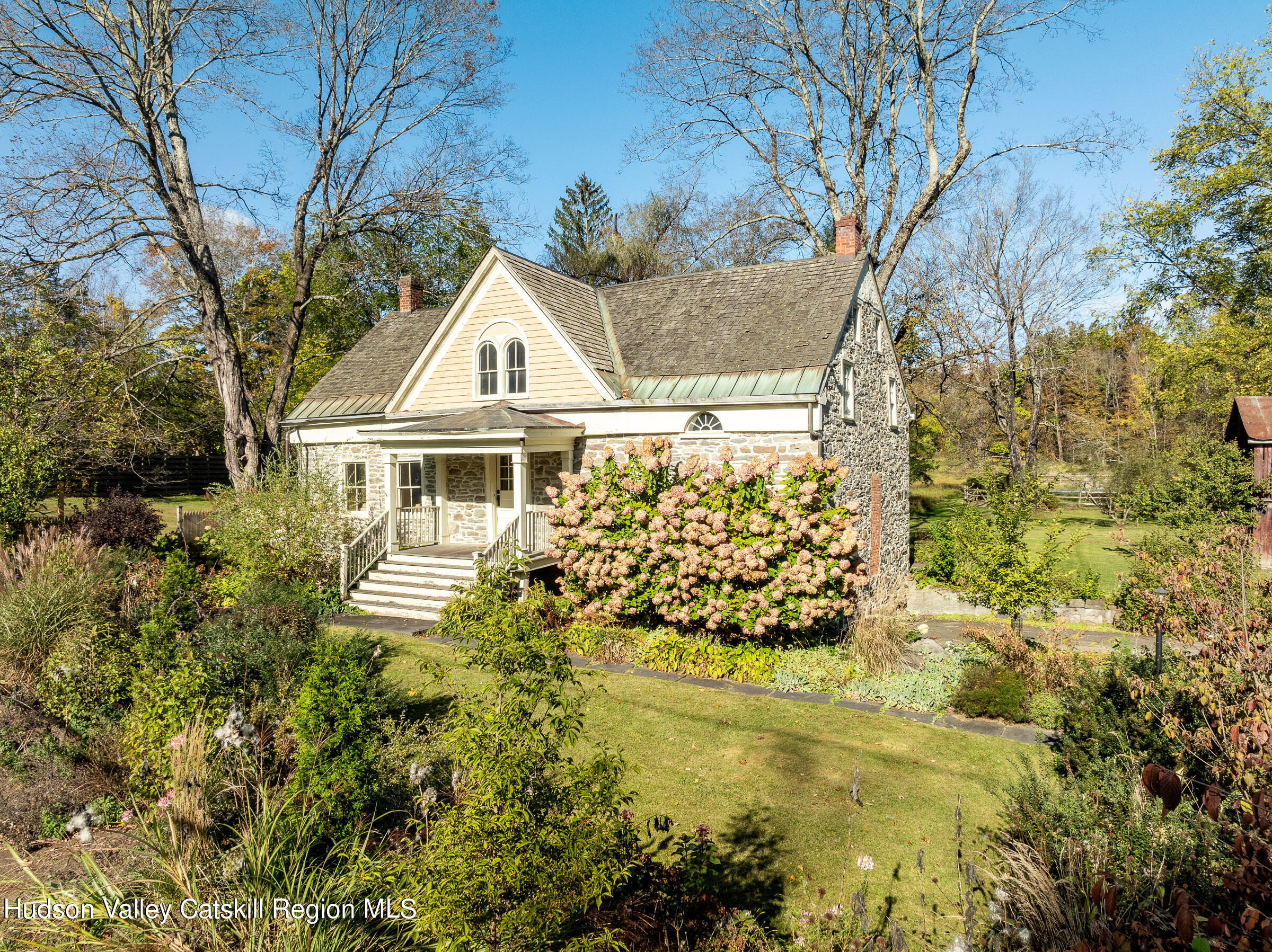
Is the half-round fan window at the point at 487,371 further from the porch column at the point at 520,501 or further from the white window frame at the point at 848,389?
the white window frame at the point at 848,389

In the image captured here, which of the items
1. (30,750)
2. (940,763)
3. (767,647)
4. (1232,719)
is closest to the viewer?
(1232,719)

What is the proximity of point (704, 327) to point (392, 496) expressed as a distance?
8043 mm

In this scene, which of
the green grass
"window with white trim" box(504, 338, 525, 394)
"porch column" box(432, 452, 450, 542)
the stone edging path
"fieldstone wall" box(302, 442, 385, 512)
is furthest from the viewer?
the green grass

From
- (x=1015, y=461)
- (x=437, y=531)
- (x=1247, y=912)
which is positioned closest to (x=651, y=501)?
(x=437, y=531)

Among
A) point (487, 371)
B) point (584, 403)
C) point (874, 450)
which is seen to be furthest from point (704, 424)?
point (487, 371)

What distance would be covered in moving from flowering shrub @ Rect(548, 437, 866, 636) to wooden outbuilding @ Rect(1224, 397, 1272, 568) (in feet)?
44.5

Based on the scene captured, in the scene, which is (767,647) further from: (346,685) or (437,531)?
(437,531)

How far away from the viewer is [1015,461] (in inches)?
1039

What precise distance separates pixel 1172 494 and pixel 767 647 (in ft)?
44.7

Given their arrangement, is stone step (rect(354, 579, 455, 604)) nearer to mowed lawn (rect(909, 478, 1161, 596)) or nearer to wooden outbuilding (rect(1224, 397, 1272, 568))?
mowed lawn (rect(909, 478, 1161, 596))

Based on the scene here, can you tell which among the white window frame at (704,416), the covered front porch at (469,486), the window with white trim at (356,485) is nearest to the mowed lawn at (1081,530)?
the white window frame at (704,416)

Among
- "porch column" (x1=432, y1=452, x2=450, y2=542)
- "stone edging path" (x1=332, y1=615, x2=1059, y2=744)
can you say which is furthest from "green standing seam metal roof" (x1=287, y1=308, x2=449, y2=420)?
"stone edging path" (x1=332, y1=615, x2=1059, y2=744)

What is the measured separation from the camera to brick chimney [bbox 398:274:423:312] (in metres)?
21.1

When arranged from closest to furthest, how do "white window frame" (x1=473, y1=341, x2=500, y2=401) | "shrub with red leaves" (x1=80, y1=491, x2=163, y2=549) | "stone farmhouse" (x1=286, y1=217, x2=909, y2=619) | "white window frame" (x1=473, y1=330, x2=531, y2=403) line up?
"stone farmhouse" (x1=286, y1=217, x2=909, y2=619)
"shrub with red leaves" (x1=80, y1=491, x2=163, y2=549)
"white window frame" (x1=473, y1=330, x2=531, y2=403)
"white window frame" (x1=473, y1=341, x2=500, y2=401)
